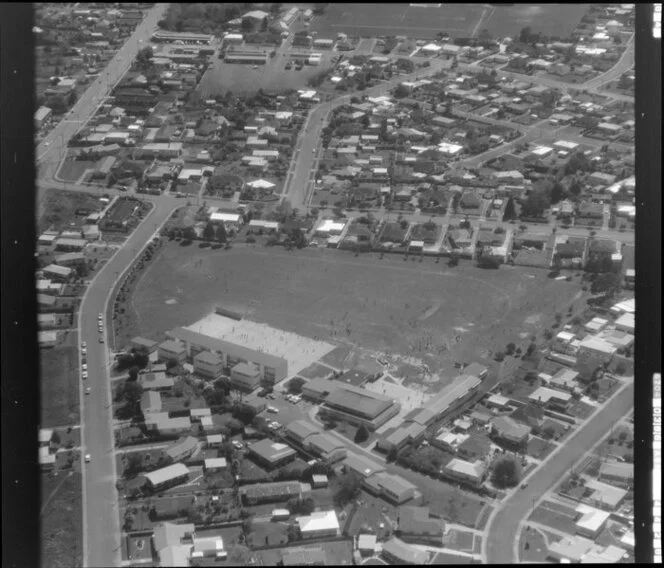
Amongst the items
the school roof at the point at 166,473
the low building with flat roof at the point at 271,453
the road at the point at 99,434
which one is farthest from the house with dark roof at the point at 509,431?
the road at the point at 99,434

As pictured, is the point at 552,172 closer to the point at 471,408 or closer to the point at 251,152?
the point at 251,152

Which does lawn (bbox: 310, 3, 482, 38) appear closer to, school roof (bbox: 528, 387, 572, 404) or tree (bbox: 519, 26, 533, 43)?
tree (bbox: 519, 26, 533, 43)

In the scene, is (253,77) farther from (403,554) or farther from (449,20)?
A: (403,554)

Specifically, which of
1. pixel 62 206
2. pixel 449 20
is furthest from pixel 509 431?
pixel 449 20

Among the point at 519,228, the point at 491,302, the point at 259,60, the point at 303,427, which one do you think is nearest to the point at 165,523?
the point at 303,427

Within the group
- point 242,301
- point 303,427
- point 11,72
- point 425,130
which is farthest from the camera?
point 425,130
